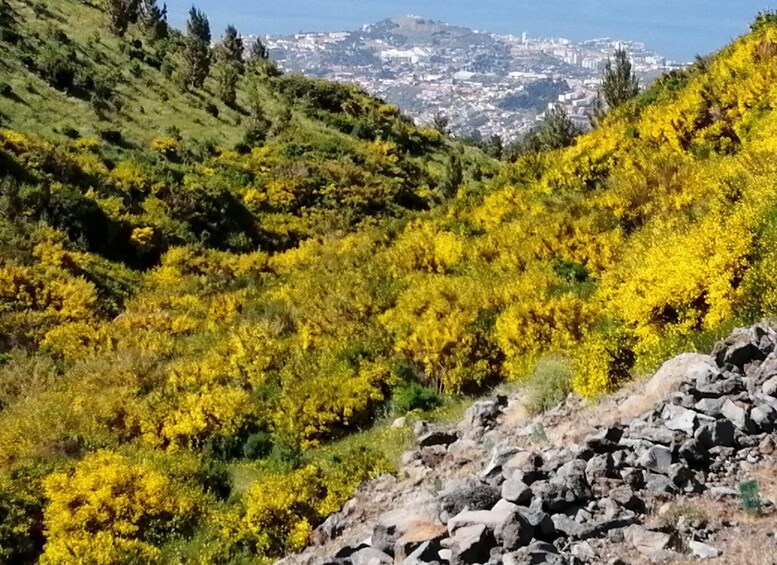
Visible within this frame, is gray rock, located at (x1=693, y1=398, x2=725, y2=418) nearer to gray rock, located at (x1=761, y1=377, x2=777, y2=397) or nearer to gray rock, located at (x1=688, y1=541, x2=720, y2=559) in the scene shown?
gray rock, located at (x1=761, y1=377, x2=777, y2=397)

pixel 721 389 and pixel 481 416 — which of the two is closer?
pixel 721 389

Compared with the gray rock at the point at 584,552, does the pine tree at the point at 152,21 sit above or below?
above

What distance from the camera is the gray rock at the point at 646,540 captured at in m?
4.76

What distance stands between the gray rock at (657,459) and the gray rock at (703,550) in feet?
3.44

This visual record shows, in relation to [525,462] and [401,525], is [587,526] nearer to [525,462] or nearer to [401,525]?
[525,462]

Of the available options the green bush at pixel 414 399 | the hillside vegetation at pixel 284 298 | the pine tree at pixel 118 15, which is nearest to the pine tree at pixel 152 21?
the pine tree at pixel 118 15

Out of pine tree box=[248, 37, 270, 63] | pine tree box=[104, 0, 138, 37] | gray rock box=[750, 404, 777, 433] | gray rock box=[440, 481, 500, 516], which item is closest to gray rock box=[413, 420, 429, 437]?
gray rock box=[440, 481, 500, 516]

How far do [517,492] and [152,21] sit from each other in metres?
43.1

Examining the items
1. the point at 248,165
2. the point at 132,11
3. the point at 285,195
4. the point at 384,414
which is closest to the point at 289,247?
the point at 285,195

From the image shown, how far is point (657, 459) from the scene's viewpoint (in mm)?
5828

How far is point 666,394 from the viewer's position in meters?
6.90

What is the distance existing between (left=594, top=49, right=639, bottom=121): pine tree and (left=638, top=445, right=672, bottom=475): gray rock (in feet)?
71.3

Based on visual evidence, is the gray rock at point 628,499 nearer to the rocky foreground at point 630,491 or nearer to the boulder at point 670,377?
the rocky foreground at point 630,491

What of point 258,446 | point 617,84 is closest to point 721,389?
point 258,446
